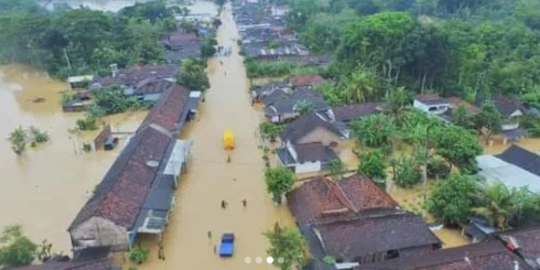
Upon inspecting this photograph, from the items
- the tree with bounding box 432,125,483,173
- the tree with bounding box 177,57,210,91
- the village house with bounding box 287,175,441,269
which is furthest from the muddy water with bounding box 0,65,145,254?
the tree with bounding box 432,125,483,173

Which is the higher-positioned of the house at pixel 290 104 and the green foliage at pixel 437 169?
the house at pixel 290 104

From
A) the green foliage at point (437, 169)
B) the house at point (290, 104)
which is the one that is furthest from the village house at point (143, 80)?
the green foliage at point (437, 169)

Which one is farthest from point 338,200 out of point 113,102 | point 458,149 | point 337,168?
point 113,102

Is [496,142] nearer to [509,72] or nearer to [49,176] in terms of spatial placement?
[509,72]

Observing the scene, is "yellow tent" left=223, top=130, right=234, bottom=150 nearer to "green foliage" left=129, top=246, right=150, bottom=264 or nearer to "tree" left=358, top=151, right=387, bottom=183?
"tree" left=358, top=151, right=387, bottom=183

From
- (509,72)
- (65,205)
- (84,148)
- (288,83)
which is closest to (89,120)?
(84,148)

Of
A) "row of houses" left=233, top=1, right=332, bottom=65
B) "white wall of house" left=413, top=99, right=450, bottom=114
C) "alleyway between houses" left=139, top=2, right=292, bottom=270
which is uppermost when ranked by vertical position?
"row of houses" left=233, top=1, right=332, bottom=65

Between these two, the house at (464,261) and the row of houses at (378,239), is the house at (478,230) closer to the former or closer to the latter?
the row of houses at (378,239)
